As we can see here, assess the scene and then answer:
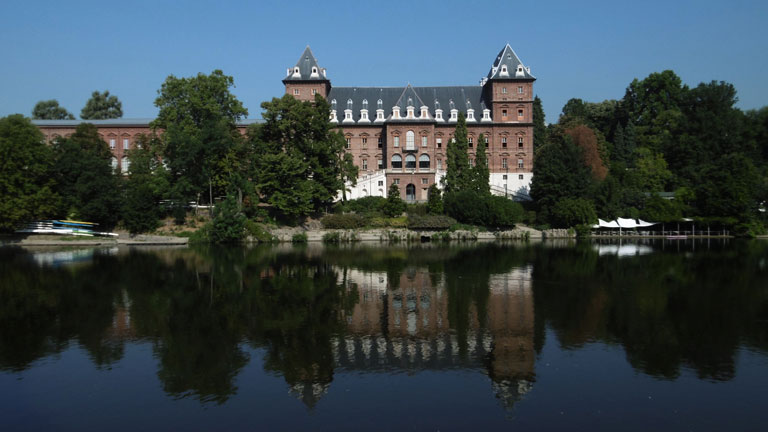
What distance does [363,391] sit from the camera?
1044cm

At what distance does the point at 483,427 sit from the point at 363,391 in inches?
97.0

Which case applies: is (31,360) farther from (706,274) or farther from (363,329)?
(706,274)

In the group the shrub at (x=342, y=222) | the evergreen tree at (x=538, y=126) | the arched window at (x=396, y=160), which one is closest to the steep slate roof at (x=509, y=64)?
the evergreen tree at (x=538, y=126)

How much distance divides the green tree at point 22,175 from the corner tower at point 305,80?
24.4m

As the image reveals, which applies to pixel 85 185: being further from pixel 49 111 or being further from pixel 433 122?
pixel 49 111

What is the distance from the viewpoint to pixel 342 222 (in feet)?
148

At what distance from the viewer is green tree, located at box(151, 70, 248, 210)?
43.5 metres

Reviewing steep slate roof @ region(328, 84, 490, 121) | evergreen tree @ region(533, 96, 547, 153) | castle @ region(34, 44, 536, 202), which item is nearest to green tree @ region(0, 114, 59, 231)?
castle @ region(34, 44, 536, 202)

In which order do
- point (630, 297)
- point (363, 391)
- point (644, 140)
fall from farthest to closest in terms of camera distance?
point (644, 140)
point (630, 297)
point (363, 391)

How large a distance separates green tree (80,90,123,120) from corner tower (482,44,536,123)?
50.6m

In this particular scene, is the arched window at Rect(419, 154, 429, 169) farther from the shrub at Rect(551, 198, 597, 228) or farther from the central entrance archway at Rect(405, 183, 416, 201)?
the shrub at Rect(551, 198, 597, 228)

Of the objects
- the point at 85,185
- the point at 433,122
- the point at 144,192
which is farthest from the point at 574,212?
the point at 85,185

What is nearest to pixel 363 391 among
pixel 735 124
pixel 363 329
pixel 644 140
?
pixel 363 329

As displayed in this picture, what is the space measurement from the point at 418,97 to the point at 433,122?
4.24 meters
